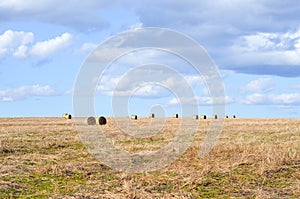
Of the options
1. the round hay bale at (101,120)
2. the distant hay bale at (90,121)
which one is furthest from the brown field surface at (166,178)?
the distant hay bale at (90,121)

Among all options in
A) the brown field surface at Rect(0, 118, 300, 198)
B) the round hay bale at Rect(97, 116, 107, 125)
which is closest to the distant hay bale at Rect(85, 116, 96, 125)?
the round hay bale at Rect(97, 116, 107, 125)

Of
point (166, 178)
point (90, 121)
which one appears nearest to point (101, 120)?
point (90, 121)

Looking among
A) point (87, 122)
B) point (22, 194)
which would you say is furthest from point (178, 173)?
point (87, 122)

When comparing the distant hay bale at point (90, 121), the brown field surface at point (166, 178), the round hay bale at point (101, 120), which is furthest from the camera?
the distant hay bale at point (90, 121)

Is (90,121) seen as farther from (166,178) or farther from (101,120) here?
(166,178)

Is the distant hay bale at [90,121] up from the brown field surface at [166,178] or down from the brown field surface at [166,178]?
up

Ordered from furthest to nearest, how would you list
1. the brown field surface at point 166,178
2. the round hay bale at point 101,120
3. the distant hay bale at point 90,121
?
1. the distant hay bale at point 90,121
2. the round hay bale at point 101,120
3. the brown field surface at point 166,178

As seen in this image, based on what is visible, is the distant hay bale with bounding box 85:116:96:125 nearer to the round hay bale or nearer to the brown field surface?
the round hay bale

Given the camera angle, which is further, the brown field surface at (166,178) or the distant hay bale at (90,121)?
the distant hay bale at (90,121)

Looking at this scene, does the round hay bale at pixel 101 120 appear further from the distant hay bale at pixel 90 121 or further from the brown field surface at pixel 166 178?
the brown field surface at pixel 166 178

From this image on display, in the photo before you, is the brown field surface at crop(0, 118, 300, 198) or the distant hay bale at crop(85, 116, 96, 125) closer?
the brown field surface at crop(0, 118, 300, 198)

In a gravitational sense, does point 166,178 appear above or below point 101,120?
below

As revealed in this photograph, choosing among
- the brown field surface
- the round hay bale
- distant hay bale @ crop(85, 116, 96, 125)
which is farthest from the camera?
distant hay bale @ crop(85, 116, 96, 125)

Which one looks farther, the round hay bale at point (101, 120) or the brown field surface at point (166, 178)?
the round hay bale at point (101, 120)
